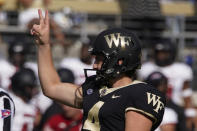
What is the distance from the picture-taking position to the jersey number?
154 inches

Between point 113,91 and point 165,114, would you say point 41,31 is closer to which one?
point 113,91

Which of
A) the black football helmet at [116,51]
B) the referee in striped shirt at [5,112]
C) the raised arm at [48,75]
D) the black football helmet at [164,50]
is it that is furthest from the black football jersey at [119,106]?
the black football helmet at [164,50]

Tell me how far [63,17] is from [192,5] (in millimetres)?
2866

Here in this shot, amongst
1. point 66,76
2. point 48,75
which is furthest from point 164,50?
point 48,75

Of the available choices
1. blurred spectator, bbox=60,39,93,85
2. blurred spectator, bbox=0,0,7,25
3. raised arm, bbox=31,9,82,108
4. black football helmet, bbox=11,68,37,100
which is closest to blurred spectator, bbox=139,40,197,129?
blurred spectator, bbox=60,39,93,85

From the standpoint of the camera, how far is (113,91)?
397 centimetres

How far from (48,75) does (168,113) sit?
2.98 m

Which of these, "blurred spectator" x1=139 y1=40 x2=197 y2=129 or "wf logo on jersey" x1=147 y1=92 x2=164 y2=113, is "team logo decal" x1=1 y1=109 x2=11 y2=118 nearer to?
"wf logo on jersey" x1=147 y1=92 x2=164 y2=113

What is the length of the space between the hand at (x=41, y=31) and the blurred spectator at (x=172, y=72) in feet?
15.5

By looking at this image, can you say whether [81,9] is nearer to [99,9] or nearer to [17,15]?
[99,9]

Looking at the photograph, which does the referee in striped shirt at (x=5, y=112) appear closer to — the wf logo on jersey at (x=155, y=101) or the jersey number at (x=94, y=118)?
the jersey number at (x=94, y=118)

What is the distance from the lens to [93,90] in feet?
13.4

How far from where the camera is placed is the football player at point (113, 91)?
12.5 ft

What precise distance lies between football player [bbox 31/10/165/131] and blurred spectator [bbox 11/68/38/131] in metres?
2.70
